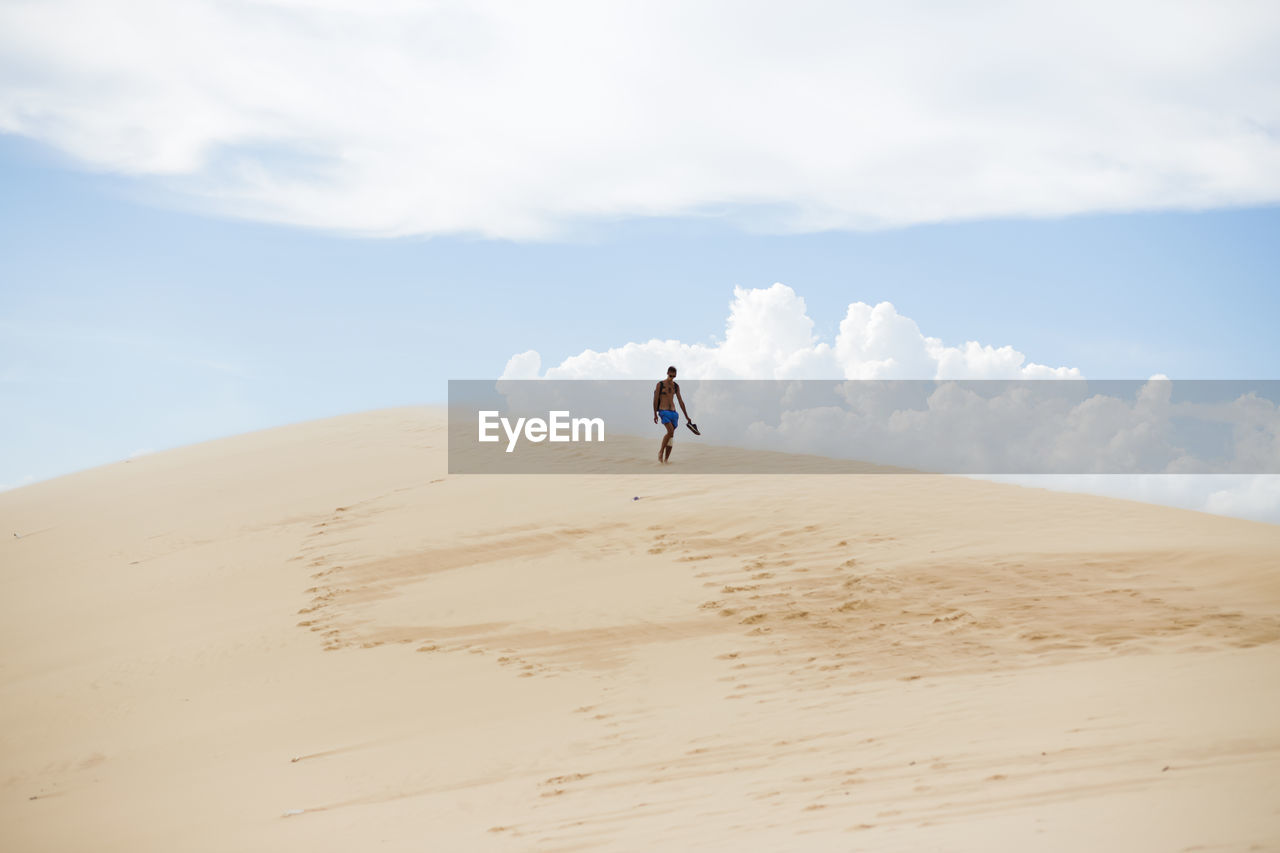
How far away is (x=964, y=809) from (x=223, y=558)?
35.7ft

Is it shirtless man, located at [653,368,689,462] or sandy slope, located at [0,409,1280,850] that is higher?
shirtless man, located at [653,368,689,462]

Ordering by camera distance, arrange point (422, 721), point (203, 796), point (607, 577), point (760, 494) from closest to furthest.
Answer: point (203, 796)
point (422, 721)
point (607, 577)
point (760, 494)

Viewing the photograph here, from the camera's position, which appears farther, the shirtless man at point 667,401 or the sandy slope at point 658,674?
the shirtless man at point 667,401

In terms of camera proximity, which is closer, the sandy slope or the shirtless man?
the sandy slope

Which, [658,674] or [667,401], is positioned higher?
[667,401]

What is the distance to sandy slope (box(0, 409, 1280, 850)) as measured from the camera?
514cm

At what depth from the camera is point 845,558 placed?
10172 millimetres

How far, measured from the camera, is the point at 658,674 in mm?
8047

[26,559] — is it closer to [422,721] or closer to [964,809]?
[422,721]

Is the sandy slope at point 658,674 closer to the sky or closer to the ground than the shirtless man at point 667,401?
closer to the ground

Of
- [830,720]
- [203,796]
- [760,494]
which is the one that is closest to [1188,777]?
[830,720]

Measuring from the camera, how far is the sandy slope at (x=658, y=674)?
514 centimetres

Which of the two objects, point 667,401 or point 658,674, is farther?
point 667,401

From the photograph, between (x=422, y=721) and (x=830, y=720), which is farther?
(x=422, y=721)
